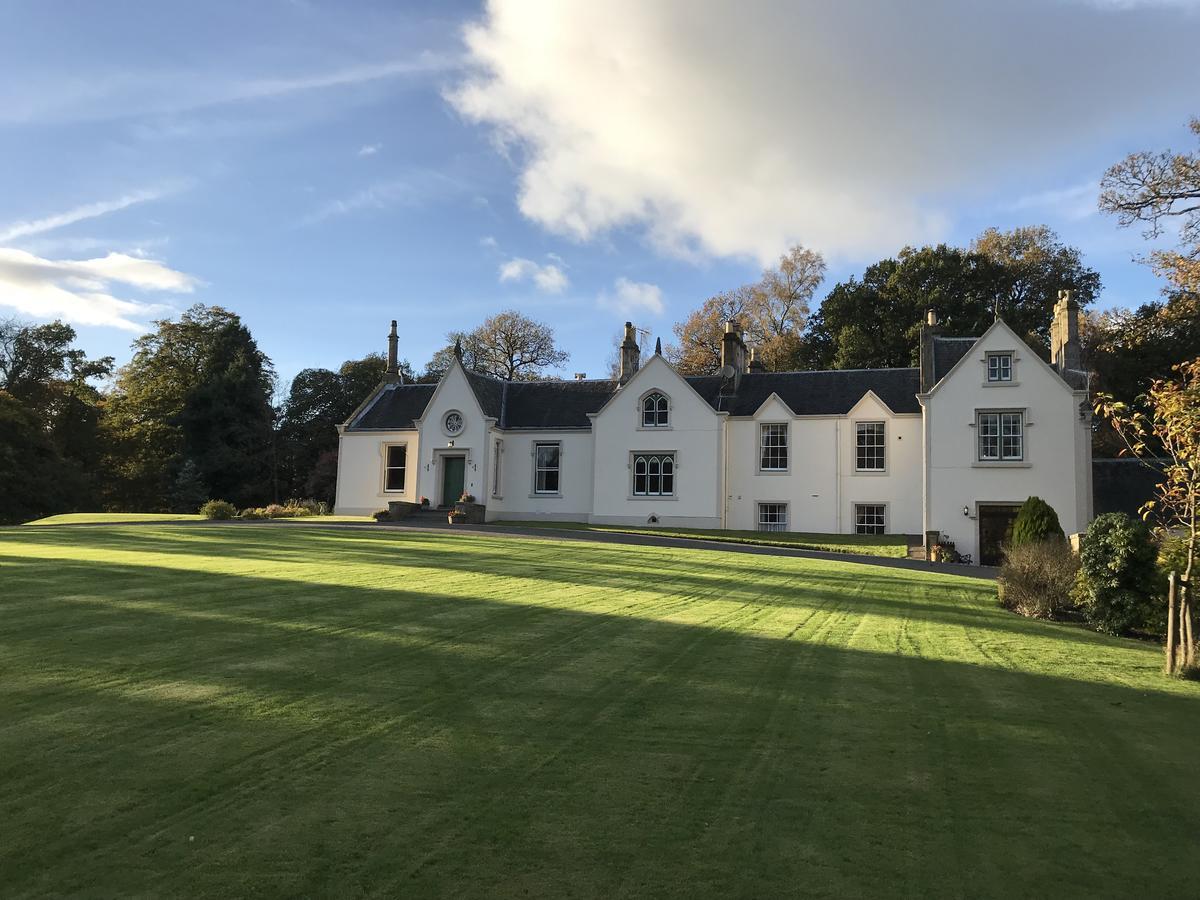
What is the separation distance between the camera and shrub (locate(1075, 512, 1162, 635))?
12477 mm

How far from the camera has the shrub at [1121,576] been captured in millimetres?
12477

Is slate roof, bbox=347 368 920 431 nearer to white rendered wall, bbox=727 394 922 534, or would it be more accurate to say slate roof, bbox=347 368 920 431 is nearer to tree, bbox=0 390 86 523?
white rendered wall, bbox=727 394 922 534

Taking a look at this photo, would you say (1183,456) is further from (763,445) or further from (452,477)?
(452,477)

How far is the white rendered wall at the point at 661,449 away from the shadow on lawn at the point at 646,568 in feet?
41.1

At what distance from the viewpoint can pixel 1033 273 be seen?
2087 inches

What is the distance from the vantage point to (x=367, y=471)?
41000mm

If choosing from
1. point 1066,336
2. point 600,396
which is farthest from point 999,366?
point 600,396

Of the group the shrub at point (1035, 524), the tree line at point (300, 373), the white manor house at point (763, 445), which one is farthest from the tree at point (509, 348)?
the shrub at point (1035, 524)

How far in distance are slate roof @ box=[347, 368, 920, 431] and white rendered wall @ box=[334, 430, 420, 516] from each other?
2.18 feet

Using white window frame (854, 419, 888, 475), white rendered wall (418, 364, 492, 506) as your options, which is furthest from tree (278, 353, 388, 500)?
white window frame (854, 419, 888, 475)

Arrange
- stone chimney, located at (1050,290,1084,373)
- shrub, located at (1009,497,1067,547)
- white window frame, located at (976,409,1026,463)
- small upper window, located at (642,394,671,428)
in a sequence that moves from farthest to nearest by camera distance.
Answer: small upper window, located at (642,394,671,428), stone chimney, located at (1050,290,1084,373), white window frame, located at (976,409,1026,463), shrub, located at (1009,497,1067,547)

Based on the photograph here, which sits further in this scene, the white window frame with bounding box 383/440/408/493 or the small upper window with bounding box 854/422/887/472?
the white window frame with bounding box 383/440/408/493

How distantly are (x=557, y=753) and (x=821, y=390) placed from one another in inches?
1313

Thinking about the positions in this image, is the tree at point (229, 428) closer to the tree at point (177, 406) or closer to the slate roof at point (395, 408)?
the tree at point (177, 406)
